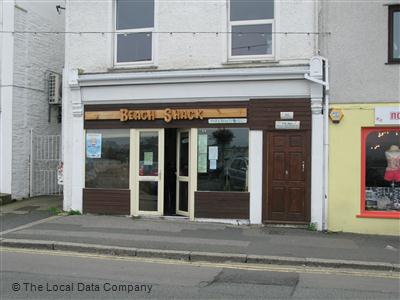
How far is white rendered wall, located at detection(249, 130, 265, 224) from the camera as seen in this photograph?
465 inches

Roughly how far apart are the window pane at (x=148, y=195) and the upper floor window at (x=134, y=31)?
3.19 m

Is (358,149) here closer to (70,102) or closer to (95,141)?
(95,141)

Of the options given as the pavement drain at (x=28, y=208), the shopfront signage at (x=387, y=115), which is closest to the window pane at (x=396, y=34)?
the shopfront signage at (x=387, y=115)

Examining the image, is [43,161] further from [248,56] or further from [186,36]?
[248,56]

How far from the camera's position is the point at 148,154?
1272 cm

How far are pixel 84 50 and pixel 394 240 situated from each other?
885cm

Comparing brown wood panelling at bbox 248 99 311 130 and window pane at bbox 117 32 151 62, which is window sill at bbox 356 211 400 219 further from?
window pane at bbox 117 32 151 62

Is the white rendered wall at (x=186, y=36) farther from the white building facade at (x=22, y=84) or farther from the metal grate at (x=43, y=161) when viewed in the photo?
the metal grate at (x=43, y=161)

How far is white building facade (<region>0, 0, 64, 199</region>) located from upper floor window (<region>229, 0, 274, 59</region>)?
5.58m

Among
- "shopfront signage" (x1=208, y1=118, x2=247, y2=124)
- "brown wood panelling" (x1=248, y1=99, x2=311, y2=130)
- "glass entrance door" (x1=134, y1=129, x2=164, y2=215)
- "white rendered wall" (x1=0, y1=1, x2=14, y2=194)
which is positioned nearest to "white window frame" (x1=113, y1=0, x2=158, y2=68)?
"glass entrance door" (x1=134, y1=129, x2=164, y2=215)

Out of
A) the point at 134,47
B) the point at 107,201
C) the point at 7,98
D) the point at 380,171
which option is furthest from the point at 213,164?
the point at 7,98

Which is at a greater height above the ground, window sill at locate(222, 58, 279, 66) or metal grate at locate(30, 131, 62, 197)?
window sill at locate(222, 58, 279, 66)

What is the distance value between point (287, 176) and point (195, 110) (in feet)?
9.00

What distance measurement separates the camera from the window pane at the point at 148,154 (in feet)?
41.5
